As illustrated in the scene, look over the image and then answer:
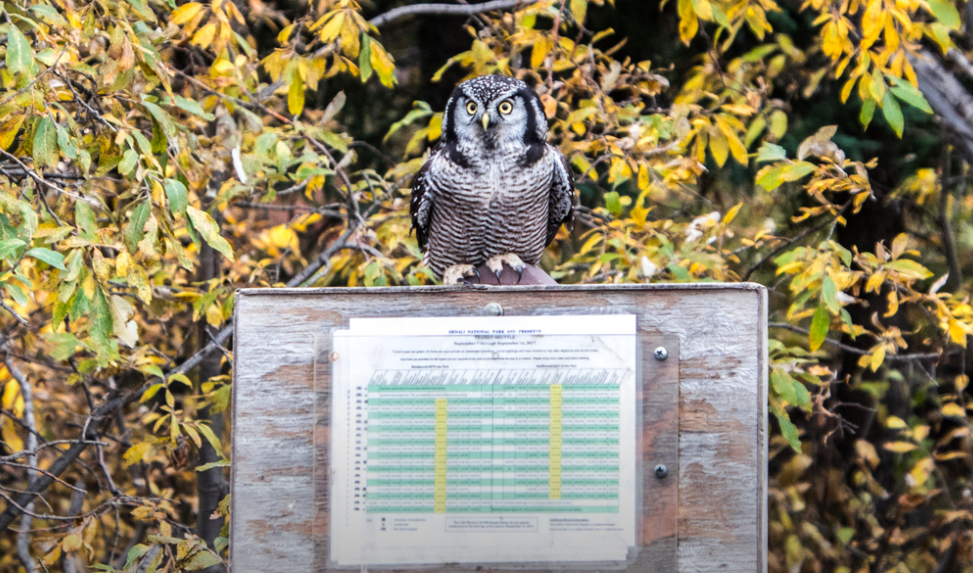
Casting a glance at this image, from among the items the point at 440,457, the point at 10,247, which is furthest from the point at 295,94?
the point at 440,457

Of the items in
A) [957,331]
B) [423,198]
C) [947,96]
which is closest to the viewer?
[423,198]

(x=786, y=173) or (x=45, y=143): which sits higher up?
(x=786, y=173)

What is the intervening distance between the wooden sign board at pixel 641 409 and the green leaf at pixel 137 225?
466 mm

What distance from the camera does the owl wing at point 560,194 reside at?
2576mm

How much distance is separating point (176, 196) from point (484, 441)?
1.03 meters

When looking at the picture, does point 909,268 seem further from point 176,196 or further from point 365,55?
point 176,196

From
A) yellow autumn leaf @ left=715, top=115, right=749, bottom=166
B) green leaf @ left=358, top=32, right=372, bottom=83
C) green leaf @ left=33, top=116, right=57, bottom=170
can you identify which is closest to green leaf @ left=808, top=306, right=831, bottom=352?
yellow autumn leaf @ left=715, top=115, right=749, bottom=166

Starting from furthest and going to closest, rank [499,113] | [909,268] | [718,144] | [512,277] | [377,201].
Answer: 1. [377,201]
2. [718,144]
3. [909,268]
4. [512,277]
5. [499,113]

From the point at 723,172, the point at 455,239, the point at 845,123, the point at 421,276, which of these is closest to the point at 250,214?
the point at 421,276

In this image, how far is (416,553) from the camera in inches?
66.8

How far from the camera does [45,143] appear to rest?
1.96 metres

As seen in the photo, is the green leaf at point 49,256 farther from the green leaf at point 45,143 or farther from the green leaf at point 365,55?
the green leaf at point 365,55

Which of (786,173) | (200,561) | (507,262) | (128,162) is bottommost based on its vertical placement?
(200,561)

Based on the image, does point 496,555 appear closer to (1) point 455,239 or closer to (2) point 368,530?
(2) point 368,530
